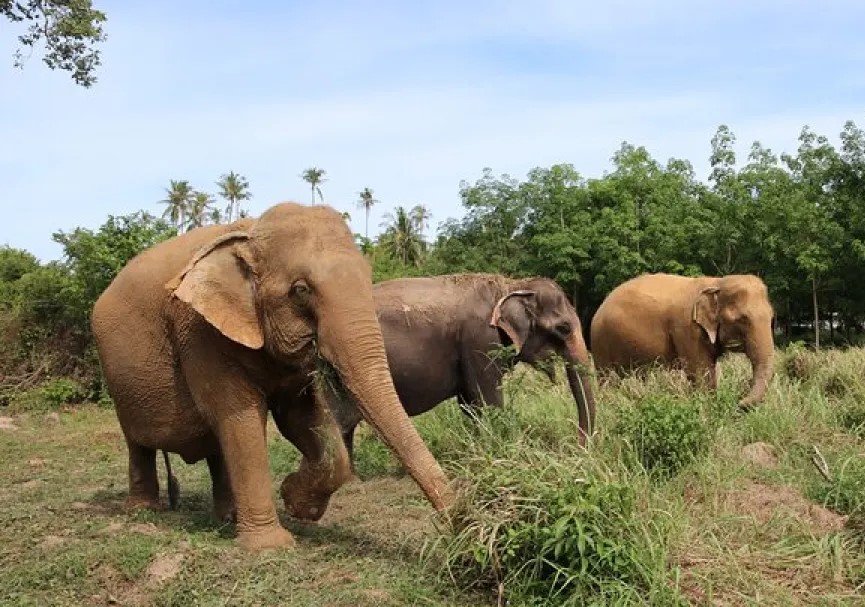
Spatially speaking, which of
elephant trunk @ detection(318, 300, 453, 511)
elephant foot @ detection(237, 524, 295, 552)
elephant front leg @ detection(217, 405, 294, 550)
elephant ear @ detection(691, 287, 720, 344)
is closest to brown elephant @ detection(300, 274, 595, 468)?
elephant front leg @ detection(217, 405, 294, 550)

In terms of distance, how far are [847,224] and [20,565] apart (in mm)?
29845

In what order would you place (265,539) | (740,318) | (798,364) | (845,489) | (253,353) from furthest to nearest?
(798,364) < (740,318) < (845,489) < (253,353) < (265,539)

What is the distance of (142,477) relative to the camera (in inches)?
290

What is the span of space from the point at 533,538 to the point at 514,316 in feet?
15.7

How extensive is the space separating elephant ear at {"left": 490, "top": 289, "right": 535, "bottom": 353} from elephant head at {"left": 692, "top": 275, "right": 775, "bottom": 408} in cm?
381

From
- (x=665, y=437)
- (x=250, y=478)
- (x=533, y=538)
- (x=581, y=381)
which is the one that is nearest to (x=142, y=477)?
(x=250, y=478)

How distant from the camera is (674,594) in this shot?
456 centimetres

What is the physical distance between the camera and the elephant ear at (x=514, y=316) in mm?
9281

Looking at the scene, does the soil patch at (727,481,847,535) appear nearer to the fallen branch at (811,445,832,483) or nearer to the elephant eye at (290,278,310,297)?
the fallen branch at (811,445,832,483)

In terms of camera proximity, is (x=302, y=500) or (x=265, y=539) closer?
(x=265, y=539)

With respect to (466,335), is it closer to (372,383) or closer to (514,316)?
(514,316)

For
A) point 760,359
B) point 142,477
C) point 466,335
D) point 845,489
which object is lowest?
point 845,489

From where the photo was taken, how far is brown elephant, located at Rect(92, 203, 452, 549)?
543cm

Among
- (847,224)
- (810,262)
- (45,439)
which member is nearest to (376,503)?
(45,439)
